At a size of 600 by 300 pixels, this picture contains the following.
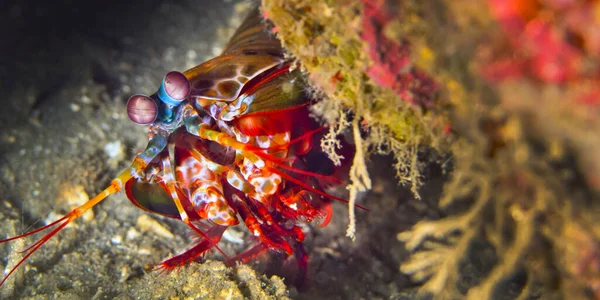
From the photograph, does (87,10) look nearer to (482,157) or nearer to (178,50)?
(178,50)

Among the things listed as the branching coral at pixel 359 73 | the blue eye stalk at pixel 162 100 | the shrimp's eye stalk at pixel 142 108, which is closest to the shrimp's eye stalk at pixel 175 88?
the blue eye stalk at pixel 162 100

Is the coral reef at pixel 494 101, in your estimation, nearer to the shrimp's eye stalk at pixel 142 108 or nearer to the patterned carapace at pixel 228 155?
the patterned carapace at pixel 228 155

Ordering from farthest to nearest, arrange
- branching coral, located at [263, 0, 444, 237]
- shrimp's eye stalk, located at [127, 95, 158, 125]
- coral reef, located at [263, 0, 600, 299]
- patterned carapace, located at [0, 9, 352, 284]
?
patterned carapace, located at [0, 9, 352, 284], shrimp's eye stalk, located at [127, 95, 158, 125], branching coral, located at [263, 0, 444, 237], coral reef, located at [263, 0, 600, 299]

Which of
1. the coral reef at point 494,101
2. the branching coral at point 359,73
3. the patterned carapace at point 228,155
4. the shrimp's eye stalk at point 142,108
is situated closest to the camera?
the coral reef at point 494,101

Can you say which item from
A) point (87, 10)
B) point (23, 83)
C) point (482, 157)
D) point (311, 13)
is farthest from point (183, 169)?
point (87, 10)

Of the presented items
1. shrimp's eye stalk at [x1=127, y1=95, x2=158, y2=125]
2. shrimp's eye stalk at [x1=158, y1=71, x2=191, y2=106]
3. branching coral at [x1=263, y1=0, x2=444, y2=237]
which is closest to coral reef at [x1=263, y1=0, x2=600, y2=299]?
branching coral at [x1=263, y1=0, x2=444, y2=237]

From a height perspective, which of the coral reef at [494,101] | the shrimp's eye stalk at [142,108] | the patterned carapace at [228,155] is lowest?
the coral reef at [494,101]

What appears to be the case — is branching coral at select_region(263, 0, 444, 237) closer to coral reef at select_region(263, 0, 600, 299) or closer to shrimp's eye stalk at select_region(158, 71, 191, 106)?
coral reef at select_region(263, 0, 600, 299)

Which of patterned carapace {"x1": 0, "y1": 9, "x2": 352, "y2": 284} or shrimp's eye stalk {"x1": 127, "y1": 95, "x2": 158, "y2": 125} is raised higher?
shrimp's eye stalk {"x1": 127, "y1": 95, "x2": 158, "y2": 125}

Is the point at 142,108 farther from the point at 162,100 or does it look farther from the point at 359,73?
the point at 359,73
